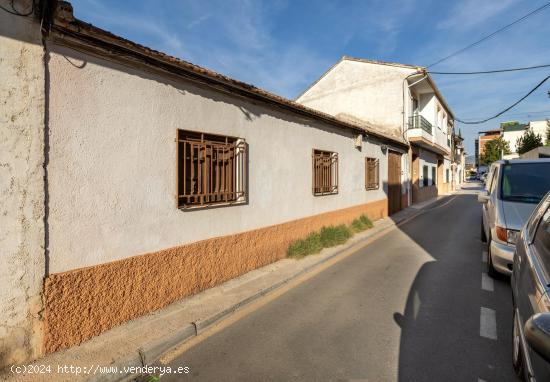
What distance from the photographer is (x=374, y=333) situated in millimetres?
3604

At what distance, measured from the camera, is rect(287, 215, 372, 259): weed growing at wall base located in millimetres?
6875

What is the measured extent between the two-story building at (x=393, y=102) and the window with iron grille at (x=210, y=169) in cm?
1015

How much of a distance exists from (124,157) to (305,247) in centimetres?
451

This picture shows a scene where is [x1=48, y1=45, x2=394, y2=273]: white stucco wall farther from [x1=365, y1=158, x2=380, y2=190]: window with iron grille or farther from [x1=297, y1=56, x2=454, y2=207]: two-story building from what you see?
[x1=297, y1=56, x2=454, y2=207]: two-story building

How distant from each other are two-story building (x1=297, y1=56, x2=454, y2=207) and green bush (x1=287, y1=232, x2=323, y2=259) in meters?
7.59

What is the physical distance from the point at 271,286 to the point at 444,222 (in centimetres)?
903

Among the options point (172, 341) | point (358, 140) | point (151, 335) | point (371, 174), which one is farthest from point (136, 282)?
point (371, 174)

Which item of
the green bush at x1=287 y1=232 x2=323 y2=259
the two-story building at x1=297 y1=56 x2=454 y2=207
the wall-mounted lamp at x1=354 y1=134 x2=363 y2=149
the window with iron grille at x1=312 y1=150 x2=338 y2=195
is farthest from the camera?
the two-story building at x1=297 y1=56 x2=454 y2=207

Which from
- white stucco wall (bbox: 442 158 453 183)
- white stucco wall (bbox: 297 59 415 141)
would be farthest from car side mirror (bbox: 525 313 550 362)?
white stucco wall (bbox: 442 158 453 183)

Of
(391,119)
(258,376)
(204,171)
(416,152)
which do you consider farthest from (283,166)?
(416,152)

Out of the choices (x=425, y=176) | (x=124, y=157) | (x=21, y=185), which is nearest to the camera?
(x=21, y=185)

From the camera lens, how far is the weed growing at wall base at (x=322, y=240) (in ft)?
22.6

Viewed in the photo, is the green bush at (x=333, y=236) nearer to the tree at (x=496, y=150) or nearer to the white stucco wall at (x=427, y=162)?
the white stucco wall at (x=427, y=162)

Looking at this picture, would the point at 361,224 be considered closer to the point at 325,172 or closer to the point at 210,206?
the point at 325,172
